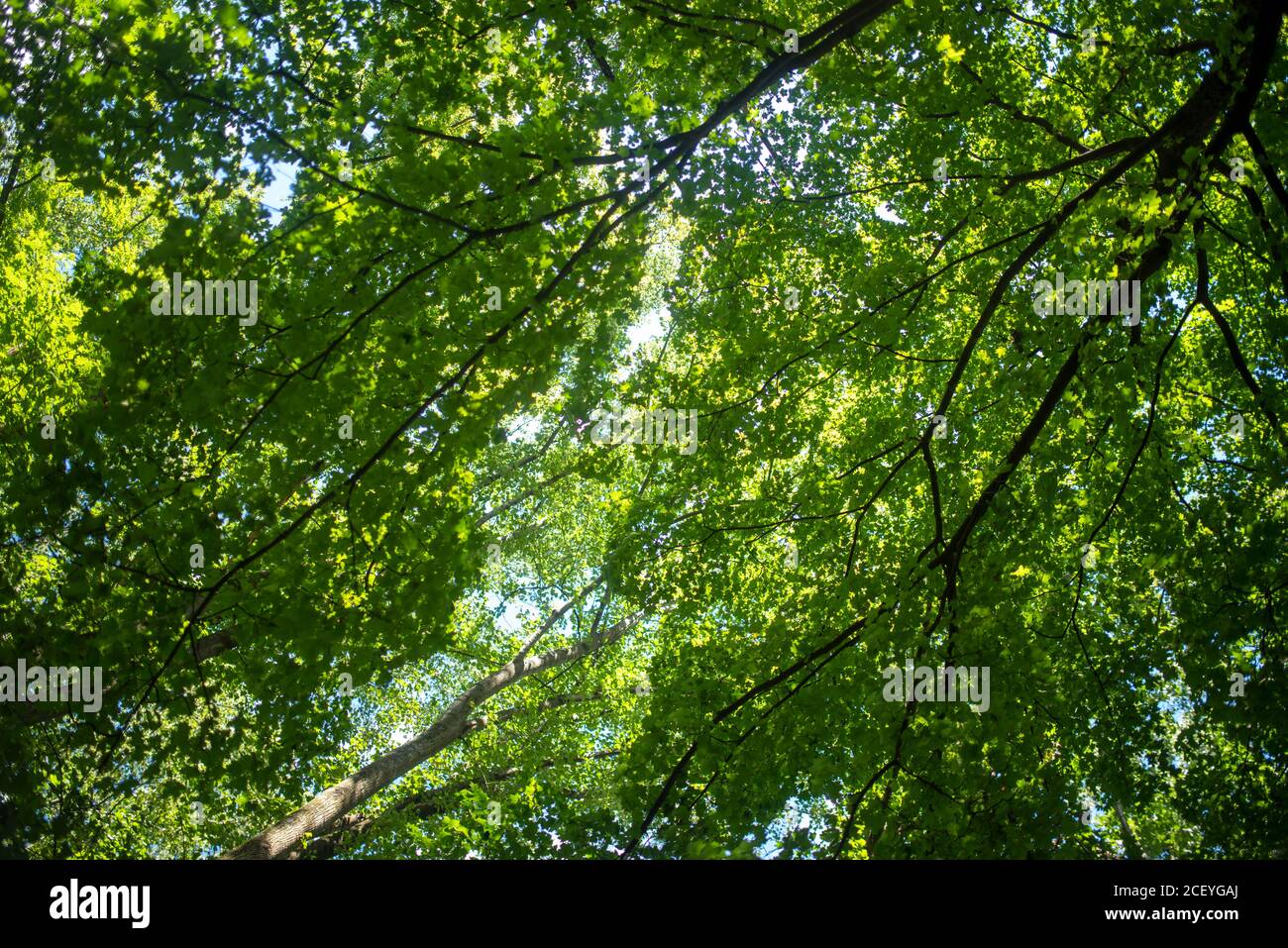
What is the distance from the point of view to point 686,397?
26.6 feet

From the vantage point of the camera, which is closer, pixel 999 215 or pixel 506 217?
pixel 506 217

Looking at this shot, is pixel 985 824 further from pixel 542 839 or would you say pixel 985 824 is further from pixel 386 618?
pixel 386 618

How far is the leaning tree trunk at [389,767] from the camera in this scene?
941cm

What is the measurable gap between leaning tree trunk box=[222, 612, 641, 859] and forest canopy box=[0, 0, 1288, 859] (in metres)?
0.10

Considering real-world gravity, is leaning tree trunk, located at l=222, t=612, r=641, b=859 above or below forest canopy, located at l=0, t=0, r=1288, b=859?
below

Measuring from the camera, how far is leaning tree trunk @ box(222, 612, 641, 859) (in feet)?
30.9

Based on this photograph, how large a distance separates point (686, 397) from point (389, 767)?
659 centimetres

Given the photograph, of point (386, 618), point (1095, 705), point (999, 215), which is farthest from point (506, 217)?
point (1095, 705)

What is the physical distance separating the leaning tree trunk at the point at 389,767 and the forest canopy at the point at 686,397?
0.10 metres

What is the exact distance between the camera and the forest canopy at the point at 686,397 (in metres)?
4.79

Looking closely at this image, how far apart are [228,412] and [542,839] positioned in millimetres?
3318

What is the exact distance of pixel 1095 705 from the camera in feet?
26.2

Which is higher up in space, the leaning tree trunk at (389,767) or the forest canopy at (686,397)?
the forest canopy at (686,397)

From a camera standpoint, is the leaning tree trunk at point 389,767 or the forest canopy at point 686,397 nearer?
the forest canopy at point 686,397
